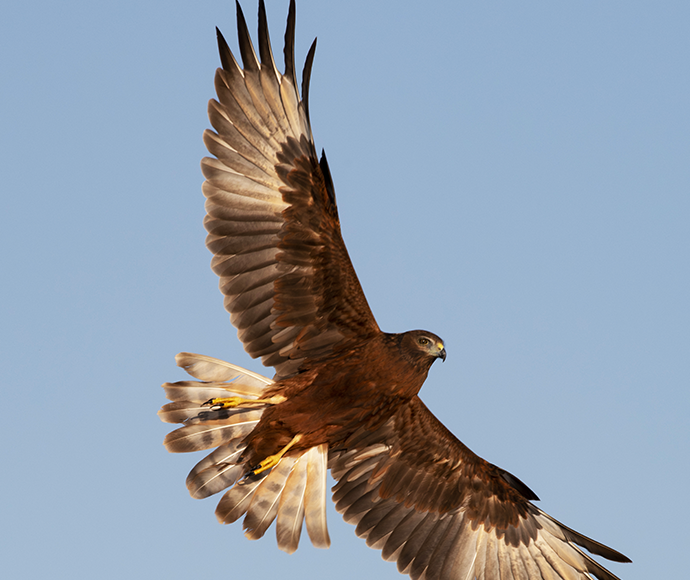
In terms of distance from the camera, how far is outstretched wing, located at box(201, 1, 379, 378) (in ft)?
24.1

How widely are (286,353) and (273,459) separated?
3.50ft

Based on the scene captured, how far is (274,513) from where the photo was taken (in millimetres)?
8172

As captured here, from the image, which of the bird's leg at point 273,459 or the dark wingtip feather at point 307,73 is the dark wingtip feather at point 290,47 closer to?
the dark wingtip feather at point 307,73

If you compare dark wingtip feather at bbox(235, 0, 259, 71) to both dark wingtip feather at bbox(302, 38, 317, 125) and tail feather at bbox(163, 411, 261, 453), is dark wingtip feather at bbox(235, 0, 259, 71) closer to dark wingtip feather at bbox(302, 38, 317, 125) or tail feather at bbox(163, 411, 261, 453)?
dark wingtip feather at bbox(302, 38, 317, 125)

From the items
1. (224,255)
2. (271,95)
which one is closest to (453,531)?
(224,255)

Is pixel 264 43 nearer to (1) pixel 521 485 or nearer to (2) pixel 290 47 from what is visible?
(2) pixel 290 47

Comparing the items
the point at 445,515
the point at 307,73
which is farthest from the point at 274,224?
the point at 445,515

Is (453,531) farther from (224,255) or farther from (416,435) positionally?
(224,255)

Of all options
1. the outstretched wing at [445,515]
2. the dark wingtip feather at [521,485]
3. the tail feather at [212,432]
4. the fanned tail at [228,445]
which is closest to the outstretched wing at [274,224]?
the fanned tail at [228,445]

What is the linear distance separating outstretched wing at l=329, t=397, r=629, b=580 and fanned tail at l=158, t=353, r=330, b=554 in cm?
77

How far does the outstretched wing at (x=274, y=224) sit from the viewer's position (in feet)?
24.1

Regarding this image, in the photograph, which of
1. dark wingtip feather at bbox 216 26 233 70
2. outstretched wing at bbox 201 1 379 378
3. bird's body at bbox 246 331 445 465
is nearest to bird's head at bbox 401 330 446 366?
bird's body at bbox 246 331 445 465

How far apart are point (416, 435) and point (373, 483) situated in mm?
794

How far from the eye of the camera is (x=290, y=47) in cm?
687
